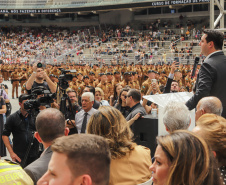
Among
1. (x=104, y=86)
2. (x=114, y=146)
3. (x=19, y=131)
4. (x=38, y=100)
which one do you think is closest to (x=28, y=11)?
(x=104, y=86)

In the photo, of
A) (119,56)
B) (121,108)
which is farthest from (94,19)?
(121,108)

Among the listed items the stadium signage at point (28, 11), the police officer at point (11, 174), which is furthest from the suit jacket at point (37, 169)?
the stadium signage at point (28, 11)

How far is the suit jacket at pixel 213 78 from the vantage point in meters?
3.33

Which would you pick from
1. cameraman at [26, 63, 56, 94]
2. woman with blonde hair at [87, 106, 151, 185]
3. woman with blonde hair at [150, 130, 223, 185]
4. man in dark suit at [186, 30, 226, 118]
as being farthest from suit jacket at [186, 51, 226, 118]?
cameraman at [26, 63, 56, 94]

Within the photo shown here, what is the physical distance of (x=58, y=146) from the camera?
1468 mm

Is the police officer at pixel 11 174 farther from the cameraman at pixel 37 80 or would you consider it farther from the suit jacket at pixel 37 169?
the cameraman at pixel 37 80

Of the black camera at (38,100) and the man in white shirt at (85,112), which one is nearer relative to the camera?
the black camera at (38,100)

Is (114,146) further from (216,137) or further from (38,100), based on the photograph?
(38,100)

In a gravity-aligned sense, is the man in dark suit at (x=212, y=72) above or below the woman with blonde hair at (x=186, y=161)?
above

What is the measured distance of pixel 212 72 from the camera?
11.1 feet

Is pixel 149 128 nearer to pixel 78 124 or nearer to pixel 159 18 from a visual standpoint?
pixel 78 124

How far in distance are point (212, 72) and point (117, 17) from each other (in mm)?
34234

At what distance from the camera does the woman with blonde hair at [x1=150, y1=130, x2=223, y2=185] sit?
1614 mm

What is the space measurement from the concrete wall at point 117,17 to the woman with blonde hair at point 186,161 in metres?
34.8
